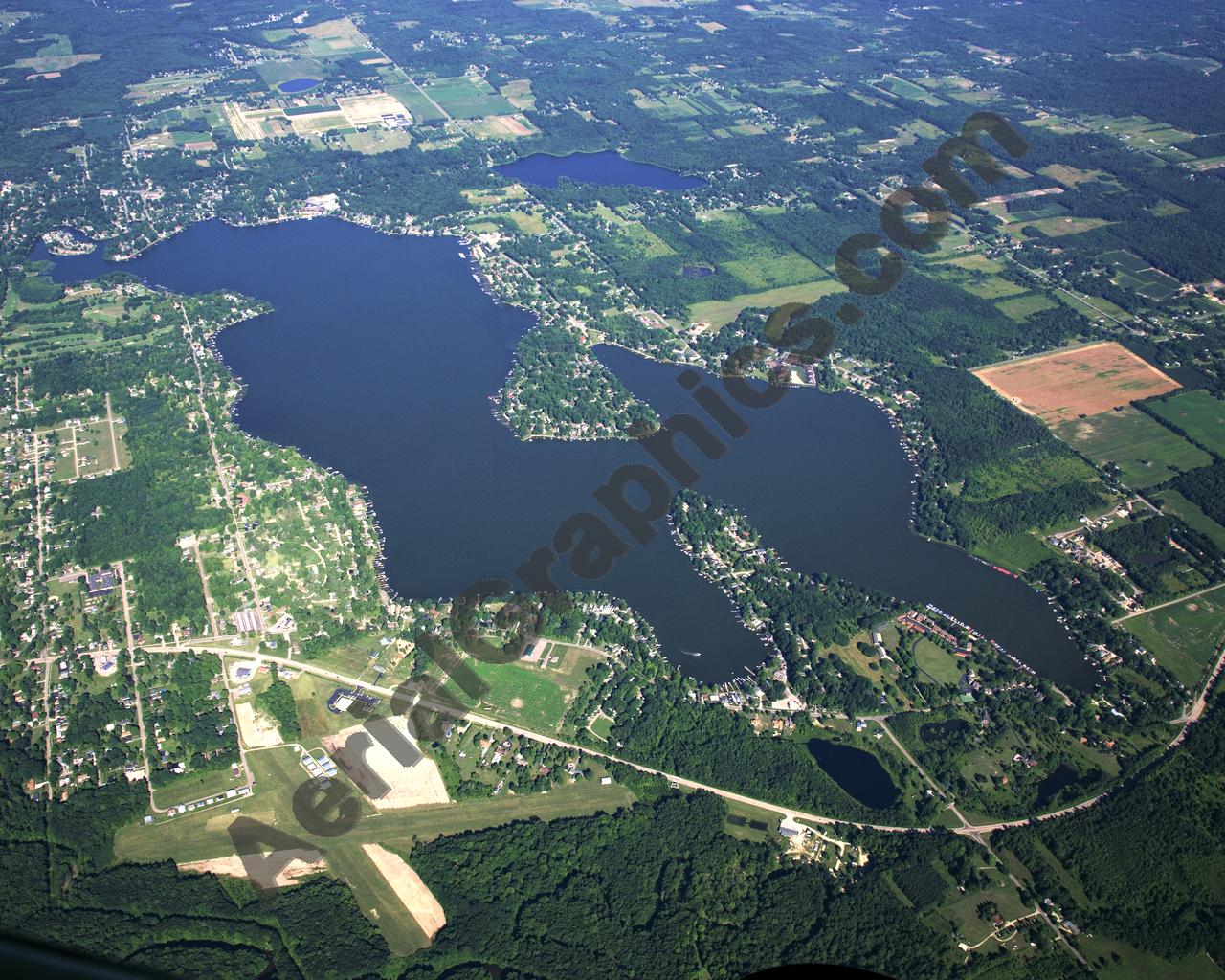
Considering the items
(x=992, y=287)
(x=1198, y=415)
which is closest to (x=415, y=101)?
(x=992, y=287)

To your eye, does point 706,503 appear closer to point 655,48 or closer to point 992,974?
point 992,974

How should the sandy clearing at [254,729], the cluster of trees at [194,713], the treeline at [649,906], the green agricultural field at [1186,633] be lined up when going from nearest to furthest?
the treeline at [649,906] < the cluster of trees at [194,713] < the sandy clearing at [254,729] < the green agricultural field at [1186,633]

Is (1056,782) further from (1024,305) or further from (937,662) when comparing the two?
(1024,305)

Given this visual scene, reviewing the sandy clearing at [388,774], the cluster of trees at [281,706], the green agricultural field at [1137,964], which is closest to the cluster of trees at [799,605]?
the green agricultural field at [1137,964]

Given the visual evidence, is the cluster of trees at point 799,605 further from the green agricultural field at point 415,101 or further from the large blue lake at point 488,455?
the green agricultural field at point 415,101

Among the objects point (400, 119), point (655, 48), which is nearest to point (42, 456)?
point (400, 119)

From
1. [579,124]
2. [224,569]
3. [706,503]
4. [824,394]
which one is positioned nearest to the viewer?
[224,569]
